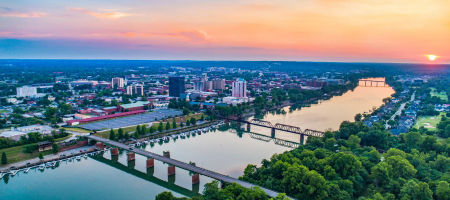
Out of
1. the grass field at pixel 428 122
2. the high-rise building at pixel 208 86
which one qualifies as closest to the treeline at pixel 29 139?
the grass field at pixel 428 122

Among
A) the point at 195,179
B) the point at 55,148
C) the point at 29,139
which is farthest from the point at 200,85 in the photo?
the point at 195,179

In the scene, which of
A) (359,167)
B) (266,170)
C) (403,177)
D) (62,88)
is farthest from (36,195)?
(62,88)

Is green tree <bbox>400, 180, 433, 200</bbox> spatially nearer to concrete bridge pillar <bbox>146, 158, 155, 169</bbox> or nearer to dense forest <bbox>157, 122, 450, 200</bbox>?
dense forest <bbox>157, 122, 450, 200</bbox>

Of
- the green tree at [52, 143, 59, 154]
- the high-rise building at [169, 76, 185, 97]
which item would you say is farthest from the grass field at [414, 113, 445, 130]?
the high-rise building at [169, 76, 185, 97]

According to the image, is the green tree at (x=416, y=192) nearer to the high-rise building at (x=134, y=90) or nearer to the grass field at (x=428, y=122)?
the grass field at (x=428, y=122)

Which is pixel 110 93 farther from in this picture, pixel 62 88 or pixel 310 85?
pixel 310 85

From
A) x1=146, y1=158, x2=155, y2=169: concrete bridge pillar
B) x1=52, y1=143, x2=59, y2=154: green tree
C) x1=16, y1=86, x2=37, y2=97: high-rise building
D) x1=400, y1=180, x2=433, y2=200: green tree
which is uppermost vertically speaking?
x1=16, y1=86, x2=37, y2=97: high-rise building
